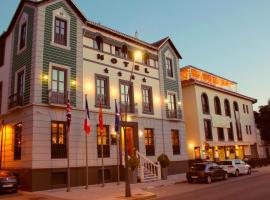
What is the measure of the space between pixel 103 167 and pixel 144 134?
6.66 meters

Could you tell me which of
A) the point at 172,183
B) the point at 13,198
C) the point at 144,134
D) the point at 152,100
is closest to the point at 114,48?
the point at 152,100

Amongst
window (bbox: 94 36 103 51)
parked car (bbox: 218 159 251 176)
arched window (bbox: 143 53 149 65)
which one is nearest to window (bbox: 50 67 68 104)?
window (bbox: 94 36 103 51)

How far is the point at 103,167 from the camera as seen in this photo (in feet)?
70.8

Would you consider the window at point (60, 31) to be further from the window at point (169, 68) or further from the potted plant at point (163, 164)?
the window at point (169, 68)

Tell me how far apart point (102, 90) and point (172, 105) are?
9.76 metres

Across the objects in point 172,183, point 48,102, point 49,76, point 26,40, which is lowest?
point 172,183

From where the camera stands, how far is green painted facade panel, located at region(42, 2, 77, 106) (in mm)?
20592

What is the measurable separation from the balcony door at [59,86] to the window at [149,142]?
9.49m

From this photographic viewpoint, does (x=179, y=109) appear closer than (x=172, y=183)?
No

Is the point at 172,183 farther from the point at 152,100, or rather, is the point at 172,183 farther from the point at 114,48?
the point at 114,48

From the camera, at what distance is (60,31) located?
22375mm

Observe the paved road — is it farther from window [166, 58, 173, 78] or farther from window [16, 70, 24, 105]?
window [166, 58, 173, 78]

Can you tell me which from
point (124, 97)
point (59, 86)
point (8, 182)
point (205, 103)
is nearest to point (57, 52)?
point (59, 86)

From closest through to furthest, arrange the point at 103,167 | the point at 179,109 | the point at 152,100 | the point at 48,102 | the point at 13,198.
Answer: the point at 13,198
the point at 48,102
the point at 103,167
the point at 152,100
the point at 179,109
